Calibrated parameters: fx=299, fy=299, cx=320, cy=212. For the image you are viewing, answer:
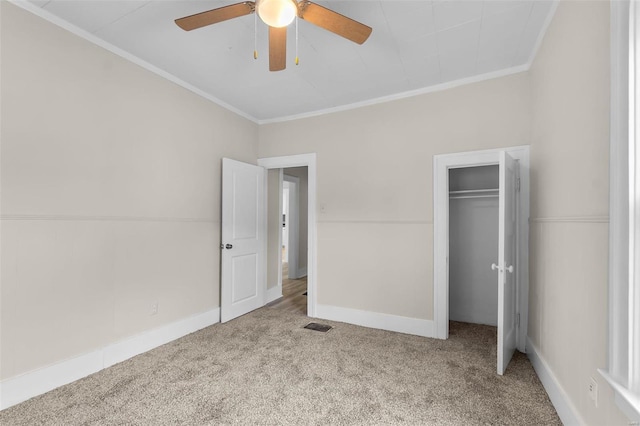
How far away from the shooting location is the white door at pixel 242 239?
141 inches

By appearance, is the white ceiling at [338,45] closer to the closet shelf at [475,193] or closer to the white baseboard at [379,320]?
the closet shelf at [475,193]

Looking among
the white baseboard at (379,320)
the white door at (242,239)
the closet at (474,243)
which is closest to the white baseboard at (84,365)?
the white door at (242,239)

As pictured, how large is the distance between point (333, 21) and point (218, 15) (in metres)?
0.67

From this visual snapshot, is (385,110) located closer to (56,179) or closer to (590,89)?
(590,89)

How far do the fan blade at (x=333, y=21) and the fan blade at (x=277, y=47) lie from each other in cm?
17

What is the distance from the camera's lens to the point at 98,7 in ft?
6.75

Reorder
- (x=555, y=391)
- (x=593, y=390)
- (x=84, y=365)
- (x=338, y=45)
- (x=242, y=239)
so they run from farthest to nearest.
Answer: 1. (x=242, y=239)
2. (x=338, y=45)
3. (x=84, y=365)
4. (x=555, y=391)
5. (x=593, y=390)

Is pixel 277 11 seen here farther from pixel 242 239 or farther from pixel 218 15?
pixel 242 239

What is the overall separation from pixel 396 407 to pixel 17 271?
2665 mm

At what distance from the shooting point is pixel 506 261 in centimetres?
236

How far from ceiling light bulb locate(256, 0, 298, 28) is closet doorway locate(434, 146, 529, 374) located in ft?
6.04

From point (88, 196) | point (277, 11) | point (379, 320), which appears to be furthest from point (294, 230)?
point (277, 11)

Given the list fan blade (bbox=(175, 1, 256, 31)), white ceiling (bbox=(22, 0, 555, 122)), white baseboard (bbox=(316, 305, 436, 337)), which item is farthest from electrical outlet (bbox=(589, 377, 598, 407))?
fan blade (bbox=(175, 1, 256, 31))

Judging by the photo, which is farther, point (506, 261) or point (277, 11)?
point (506, 261)
